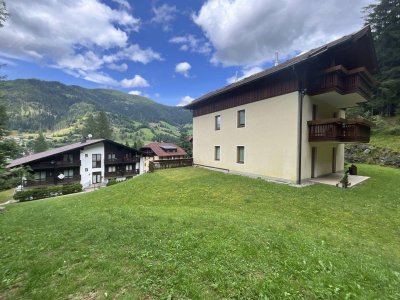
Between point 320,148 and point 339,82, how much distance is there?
16.4 feet

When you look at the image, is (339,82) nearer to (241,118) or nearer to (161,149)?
(241,118)

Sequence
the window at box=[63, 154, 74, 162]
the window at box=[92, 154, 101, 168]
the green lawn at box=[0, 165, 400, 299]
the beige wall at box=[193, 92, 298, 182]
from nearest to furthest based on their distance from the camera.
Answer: the green lawn at box=[0, 165, 400, 299] → the beige wall at box=[193, 92, 298, 182] → the window at box=[63, 154, 74, 162] → the window at box=[92, 154, 101, 168]

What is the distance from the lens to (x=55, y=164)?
35625 mm

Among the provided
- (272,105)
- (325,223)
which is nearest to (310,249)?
(325,223)

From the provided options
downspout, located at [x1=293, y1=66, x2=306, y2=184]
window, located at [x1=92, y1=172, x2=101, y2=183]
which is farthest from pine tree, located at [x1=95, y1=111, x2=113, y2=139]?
Answer: downspout, located at [x1=293, y1=66, x2=306, y2=184]

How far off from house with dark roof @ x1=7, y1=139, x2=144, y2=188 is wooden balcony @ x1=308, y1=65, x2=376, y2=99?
38447 mm

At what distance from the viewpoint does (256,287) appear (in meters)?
3.66

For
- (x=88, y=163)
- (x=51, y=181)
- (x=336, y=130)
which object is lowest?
(x=51, y=181)

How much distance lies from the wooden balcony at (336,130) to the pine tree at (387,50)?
2036cm

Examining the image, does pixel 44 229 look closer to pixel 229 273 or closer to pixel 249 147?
pixel 229 273

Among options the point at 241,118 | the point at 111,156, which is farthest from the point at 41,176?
the point at 241,118

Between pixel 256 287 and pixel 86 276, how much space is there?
3.35 meters

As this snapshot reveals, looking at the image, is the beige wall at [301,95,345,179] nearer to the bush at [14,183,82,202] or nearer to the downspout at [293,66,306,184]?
the downspout at [293,66,306,184]

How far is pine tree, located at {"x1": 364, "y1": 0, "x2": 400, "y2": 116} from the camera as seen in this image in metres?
27.2
